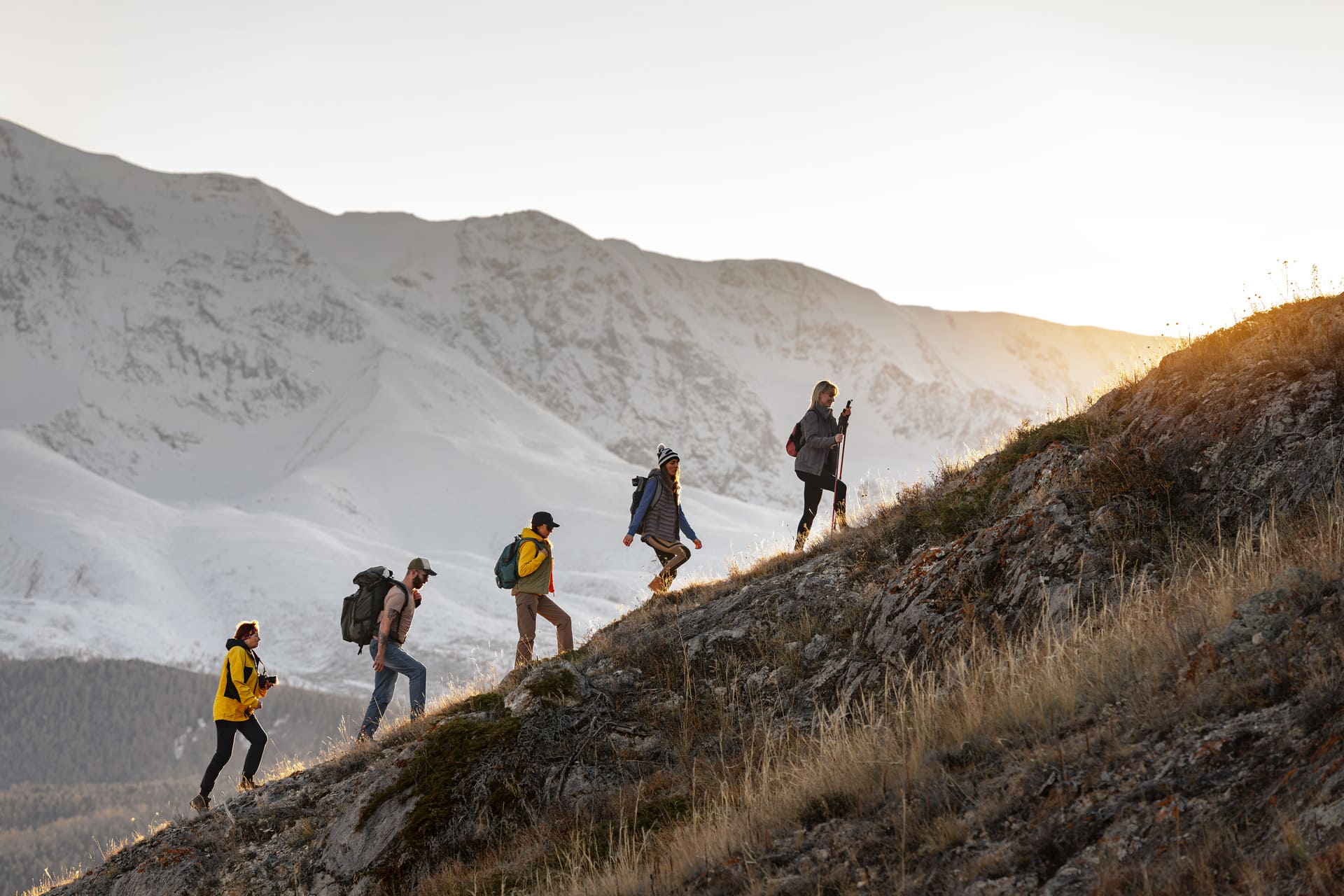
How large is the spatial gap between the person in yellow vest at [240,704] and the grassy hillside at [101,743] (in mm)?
99272

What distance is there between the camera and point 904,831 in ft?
13.2

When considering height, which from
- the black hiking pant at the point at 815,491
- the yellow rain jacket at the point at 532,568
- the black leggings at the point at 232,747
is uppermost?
the black hiking pant at the point at 815,491

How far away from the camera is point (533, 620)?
11.2 m

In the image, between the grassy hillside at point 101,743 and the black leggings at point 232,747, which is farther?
the grassy hillside at point 101,743

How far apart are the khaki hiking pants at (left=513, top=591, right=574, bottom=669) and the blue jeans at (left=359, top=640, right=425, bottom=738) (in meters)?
1.06

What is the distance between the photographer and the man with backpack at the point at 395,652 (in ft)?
35.2

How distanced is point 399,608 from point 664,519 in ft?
10.1

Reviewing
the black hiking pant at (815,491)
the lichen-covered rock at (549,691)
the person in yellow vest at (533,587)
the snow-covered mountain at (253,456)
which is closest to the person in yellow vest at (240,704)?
the person in yellow vest at (533,587)

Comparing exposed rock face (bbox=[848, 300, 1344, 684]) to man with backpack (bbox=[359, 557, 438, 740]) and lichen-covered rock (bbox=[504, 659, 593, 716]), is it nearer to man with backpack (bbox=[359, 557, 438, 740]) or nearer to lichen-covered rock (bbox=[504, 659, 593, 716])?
lichen-covered rock (bbox=[504, 659, 593, 716])

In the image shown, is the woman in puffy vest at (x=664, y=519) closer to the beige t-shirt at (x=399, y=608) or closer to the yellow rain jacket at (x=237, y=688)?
the beige t-shirt at (x=399, y=608)

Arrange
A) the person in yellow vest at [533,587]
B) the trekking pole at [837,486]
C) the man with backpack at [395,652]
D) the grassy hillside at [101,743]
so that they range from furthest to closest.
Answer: the grassy hillside at [101,743], the trekking pole at [837,486], the person in yellow vest at [533,587], the man with backpack at [395,652]

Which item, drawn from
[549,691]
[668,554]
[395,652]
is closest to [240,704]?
[395,652]

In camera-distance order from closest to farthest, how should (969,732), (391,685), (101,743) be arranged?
(969,732)
(391,685)
(101,743)

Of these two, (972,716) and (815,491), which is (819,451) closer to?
(815,491)
